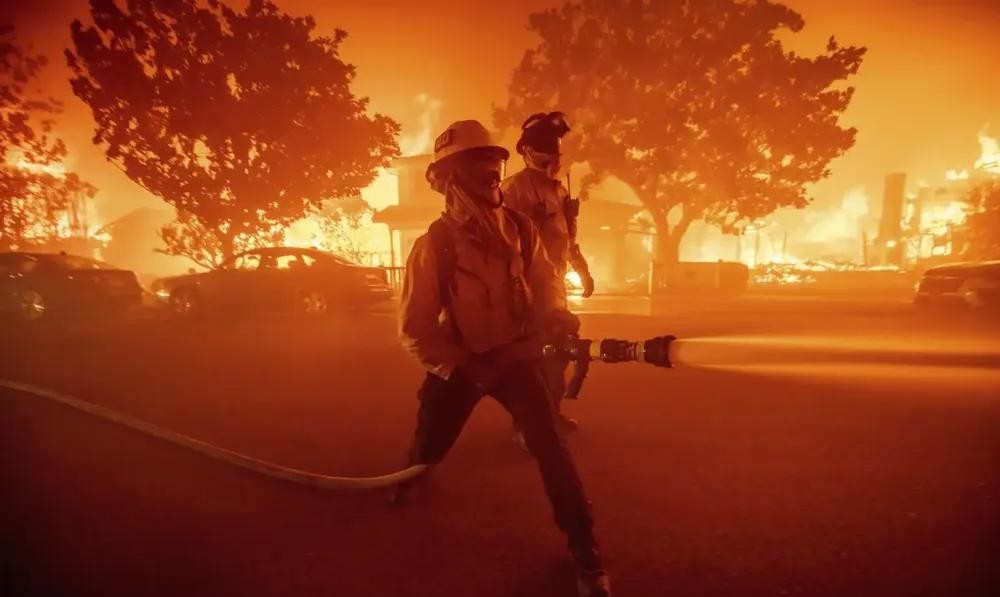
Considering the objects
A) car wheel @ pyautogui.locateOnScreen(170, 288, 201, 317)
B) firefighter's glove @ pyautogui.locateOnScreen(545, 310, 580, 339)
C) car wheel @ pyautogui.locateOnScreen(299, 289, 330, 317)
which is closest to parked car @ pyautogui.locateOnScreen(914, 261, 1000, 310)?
firefighter's glove @ pyautogui.locateOnScreen(545, 310, 580, 339)

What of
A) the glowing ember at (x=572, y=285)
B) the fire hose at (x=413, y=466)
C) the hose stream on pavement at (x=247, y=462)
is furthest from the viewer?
the glowing ember at (x=572, y=285)

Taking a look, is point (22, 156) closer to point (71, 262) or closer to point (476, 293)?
point (71, 262)

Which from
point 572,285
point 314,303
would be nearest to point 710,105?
point 314,303

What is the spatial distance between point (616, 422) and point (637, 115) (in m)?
20.2

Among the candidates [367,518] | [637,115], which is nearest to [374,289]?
[367,518]

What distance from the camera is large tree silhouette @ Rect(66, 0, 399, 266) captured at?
16812 mm

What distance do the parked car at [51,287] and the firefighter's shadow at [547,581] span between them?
41.4 ft

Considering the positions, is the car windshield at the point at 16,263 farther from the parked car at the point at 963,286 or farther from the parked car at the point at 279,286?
the parked car at the point at 963,286

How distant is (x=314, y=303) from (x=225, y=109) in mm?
8755

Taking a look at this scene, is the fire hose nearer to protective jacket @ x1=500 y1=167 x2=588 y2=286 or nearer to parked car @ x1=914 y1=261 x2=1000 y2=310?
protective jacket @ x1=500 y1=167 x2=588 y2=286

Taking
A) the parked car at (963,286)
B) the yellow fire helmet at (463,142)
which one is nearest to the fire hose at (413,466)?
the yellow fire helmet at (463,142)

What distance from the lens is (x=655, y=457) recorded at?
3.57 meters

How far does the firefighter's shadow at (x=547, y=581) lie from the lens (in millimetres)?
2172

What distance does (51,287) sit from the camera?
1118 cm
